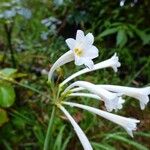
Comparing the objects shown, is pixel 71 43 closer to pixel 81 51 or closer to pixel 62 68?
pixel 81 51

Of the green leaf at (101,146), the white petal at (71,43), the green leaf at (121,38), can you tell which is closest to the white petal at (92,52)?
the white petal at (71,43)

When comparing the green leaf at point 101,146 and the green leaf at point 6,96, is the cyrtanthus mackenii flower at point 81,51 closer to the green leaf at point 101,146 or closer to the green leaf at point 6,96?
the green leaf at point 101,146

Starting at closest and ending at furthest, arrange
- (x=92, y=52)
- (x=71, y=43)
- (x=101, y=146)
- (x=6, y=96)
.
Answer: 1. (x=71, y=43)
2. (x=92, y=52)
3. (x=101, y=146)
4. (x=6, y=96)

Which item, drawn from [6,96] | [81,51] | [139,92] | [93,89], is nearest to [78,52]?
[81,51]

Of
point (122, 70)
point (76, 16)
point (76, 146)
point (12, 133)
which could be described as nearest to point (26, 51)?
point (76, 16)

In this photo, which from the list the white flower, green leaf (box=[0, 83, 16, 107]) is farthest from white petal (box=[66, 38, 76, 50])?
green leaf (box=[0, 83, 16, 107])

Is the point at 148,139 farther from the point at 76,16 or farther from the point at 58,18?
the point at 58,18

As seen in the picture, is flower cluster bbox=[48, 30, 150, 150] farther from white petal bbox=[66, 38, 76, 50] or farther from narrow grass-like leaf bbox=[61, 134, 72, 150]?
narrow grass-like leaf bbox=[61, 134, 72, 150]
